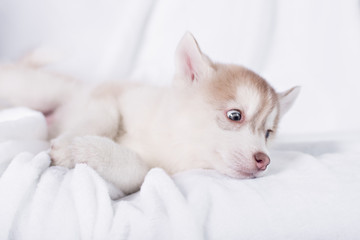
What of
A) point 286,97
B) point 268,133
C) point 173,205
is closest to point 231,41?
point 286,97

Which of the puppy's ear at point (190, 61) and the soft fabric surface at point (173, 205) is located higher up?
the puppy's ear at point (190, 61)

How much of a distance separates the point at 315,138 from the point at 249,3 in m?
0.81

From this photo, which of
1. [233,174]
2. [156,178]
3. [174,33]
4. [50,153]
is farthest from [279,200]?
[174,33]

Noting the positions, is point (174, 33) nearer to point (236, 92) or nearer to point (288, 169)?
point (236, 92)

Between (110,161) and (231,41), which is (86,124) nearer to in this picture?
(110,161)

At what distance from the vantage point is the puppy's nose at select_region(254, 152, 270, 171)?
3.58 feet

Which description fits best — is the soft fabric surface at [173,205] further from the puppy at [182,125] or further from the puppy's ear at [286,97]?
the puppy's ear at [286,97]

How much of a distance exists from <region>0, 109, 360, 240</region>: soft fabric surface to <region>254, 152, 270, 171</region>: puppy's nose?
0.04 m

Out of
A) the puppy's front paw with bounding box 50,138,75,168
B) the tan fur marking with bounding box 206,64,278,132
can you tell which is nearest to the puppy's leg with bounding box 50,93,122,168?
the puppy's front paw with bounding box 50,138,75,168

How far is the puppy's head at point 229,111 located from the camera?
3.68 feet

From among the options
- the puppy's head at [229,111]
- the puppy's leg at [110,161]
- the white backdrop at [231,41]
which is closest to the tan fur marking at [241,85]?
the puppy's head at [229,111]

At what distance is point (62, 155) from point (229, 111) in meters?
0.53

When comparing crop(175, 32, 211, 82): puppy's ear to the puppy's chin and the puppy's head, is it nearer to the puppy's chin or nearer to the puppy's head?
the puppy's head

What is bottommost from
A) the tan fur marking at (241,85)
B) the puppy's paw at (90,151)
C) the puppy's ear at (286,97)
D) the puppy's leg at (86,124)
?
the puppy's leg at (86,124)
